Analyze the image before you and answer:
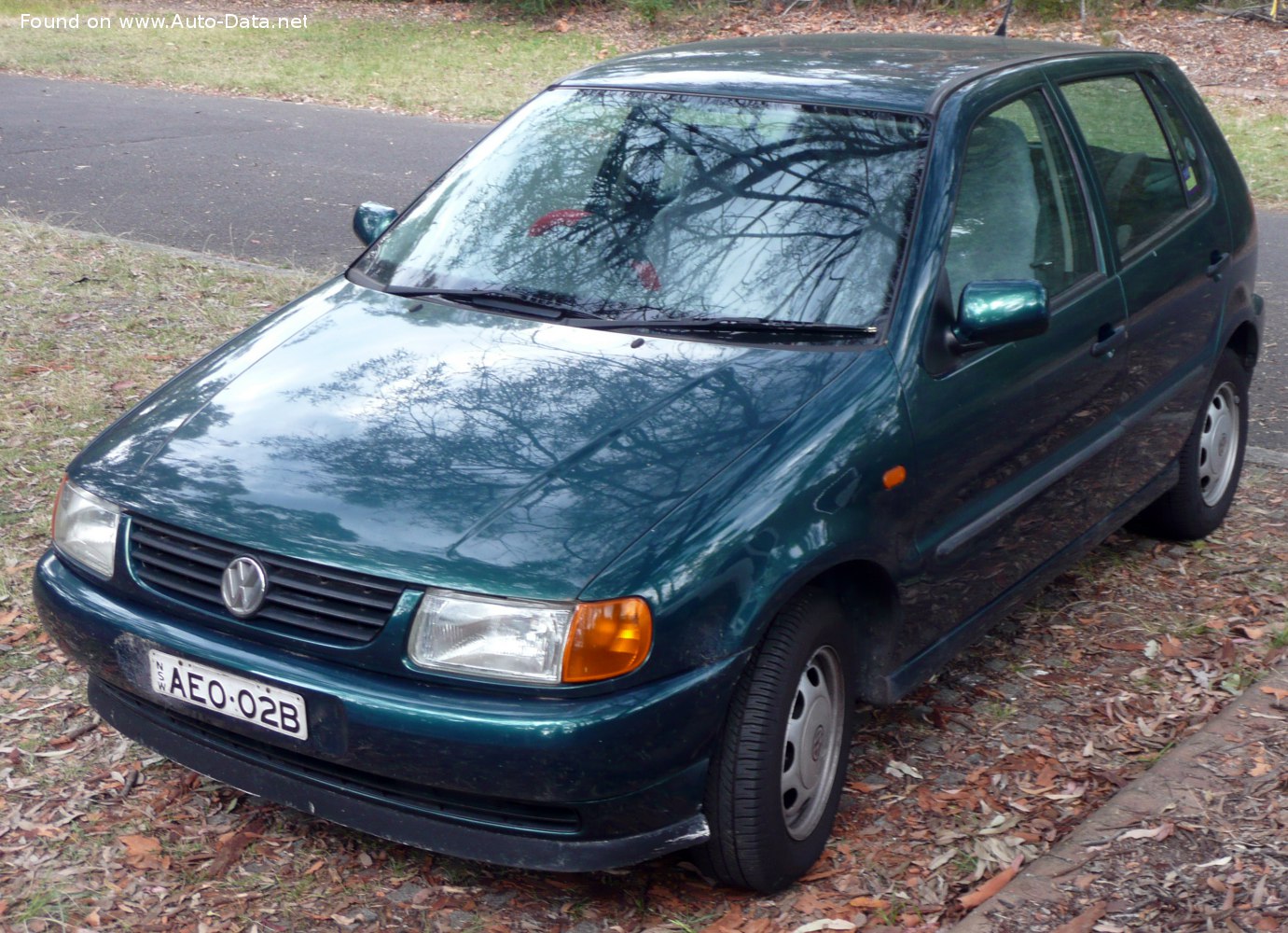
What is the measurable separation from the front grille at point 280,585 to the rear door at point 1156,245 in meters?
2.58

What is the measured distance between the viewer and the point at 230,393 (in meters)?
3.54

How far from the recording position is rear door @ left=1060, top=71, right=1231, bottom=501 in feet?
14.5

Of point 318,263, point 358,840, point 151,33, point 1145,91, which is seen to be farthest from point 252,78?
point 358,840

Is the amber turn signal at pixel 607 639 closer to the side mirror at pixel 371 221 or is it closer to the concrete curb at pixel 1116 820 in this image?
the concrete curb at pixel 1116 820

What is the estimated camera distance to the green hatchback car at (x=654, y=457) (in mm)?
2830

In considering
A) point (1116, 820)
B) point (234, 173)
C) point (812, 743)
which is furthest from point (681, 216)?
point (234, 173)

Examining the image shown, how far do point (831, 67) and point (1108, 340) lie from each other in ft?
3.74

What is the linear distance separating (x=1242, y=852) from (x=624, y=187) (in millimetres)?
2318

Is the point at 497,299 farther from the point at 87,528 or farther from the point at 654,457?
the point at 87,528

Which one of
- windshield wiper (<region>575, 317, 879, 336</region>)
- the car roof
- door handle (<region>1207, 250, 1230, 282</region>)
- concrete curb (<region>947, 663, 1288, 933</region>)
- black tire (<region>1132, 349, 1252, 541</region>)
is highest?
the car roof

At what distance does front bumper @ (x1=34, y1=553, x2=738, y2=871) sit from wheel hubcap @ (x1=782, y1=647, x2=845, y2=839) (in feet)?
0.99

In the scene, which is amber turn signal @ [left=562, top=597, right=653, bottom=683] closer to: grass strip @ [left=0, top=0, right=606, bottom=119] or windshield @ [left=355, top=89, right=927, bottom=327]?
windshield @ [left=355, top=89, right=927, bottom=327]

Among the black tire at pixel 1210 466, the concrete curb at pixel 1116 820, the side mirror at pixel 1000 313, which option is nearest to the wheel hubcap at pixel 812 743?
the concrete curb at pixel 1116 820

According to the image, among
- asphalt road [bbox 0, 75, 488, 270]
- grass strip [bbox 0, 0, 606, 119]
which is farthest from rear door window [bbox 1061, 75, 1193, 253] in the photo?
grass strip [bbox 0, 0, 606, 119]
